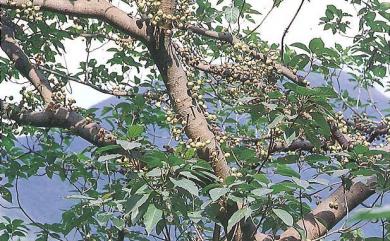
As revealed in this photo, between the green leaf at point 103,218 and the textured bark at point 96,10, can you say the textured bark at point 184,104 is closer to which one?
the textured bark at point 96,10

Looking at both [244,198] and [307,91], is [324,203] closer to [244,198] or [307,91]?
[244,198]

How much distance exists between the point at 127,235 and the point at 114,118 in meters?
1.11

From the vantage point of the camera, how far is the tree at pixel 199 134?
2975mm

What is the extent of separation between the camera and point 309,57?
379cm

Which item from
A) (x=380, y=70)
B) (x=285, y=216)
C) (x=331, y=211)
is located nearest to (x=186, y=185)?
(x=285, y=216)

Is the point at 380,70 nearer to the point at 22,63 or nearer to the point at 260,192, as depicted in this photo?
the point at 22,63

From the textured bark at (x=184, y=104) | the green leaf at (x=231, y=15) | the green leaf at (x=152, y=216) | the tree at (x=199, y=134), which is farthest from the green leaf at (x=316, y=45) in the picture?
the green leaf at (x=152, y=216)

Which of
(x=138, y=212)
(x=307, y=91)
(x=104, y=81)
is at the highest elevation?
(x=104, y=81)

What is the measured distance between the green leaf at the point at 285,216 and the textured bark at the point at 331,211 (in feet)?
2.56

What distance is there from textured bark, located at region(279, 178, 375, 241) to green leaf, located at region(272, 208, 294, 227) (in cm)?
78

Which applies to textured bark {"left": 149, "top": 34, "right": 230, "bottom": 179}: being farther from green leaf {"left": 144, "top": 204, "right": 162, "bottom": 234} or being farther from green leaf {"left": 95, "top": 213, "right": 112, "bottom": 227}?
green leaf {"left": 144, "top": 204, "right": 162, "bottom": 234}

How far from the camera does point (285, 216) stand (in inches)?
114

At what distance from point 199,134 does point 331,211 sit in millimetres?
991

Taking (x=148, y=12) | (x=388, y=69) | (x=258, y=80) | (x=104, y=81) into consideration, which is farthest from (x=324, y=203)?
(x=388, y=69)
